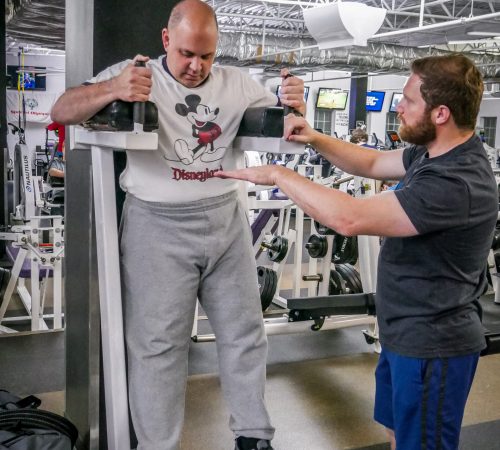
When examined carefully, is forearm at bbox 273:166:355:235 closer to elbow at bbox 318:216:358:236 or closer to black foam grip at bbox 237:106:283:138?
elbow at bbox 318:216:358:236

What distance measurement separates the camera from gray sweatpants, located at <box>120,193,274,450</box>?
1.79 m

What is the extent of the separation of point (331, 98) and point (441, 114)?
14.8m

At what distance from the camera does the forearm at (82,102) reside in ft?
5.04

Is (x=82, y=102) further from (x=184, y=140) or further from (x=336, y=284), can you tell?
(x=336, y=284)

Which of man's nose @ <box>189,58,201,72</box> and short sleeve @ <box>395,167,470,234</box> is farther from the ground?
man's nose @ <box>189,58,201,72</box>

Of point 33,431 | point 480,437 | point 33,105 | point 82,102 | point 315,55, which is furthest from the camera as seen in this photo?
point 33,105

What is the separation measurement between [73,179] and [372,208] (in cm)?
134

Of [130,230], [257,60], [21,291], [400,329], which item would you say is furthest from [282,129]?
[257,60]

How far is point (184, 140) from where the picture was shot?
178 cm

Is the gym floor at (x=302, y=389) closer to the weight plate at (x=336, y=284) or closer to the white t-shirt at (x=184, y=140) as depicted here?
the weight plate at (x=336, y=284)

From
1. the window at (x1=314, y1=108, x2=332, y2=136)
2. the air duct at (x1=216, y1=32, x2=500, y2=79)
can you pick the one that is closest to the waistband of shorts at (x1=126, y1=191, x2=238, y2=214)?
the air duct at (x1=216, y1=32, x2=500, y2=79)

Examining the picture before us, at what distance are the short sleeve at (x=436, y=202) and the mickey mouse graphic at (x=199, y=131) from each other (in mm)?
574

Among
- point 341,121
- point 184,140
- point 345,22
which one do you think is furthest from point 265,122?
point 341,121

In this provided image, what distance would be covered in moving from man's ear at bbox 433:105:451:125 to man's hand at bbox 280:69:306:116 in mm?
392
